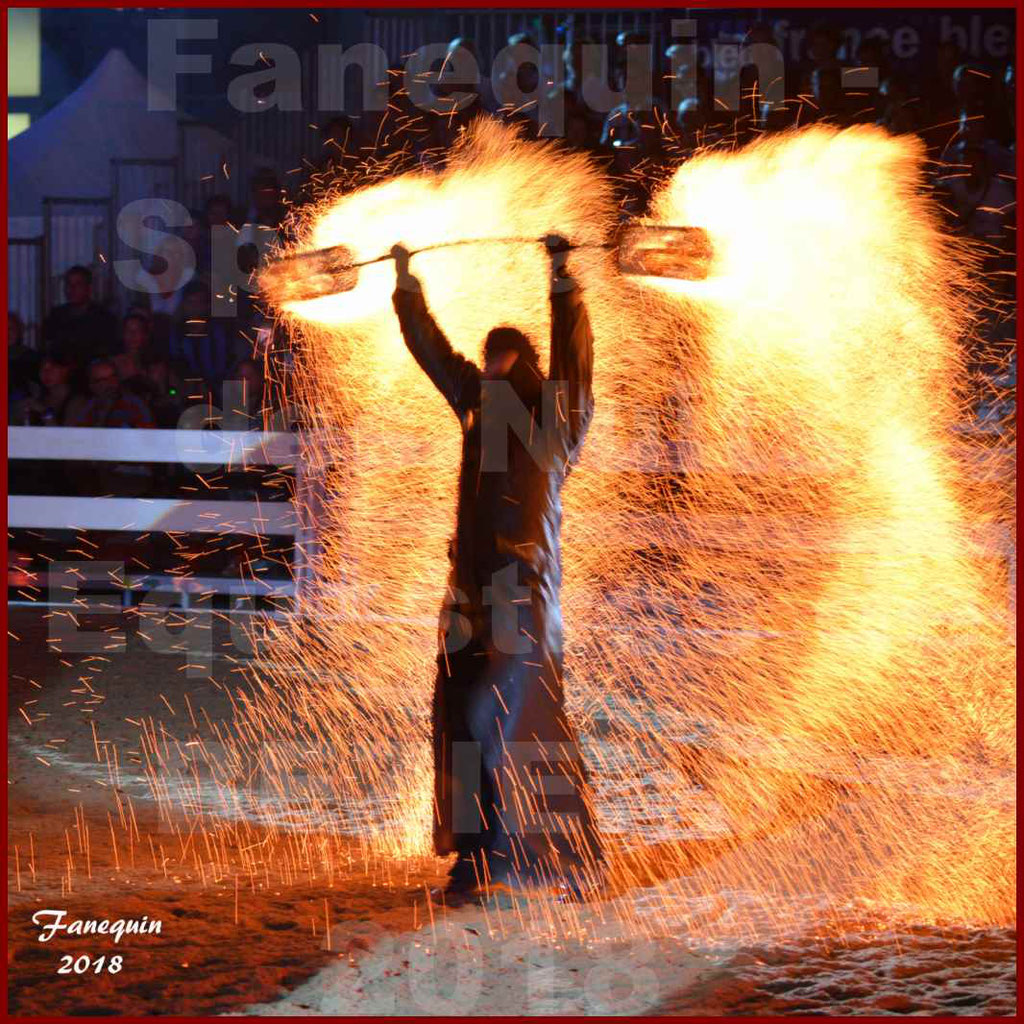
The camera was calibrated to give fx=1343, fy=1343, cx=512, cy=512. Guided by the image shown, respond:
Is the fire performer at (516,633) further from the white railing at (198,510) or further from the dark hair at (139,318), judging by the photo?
the dark hair at (139,318)

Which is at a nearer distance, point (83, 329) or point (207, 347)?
point (207, 347)

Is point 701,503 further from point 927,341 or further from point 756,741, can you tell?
point 756,741

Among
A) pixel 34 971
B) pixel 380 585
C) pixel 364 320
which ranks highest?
pixel 364 320

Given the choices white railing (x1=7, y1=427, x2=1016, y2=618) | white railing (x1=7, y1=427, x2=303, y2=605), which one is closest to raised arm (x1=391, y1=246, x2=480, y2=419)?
white railing (x1=7, y1=427, x2=1016, y2=618)

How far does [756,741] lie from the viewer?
5.58 metres

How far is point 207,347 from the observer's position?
844 centimetres

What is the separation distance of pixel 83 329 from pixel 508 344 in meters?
5.50

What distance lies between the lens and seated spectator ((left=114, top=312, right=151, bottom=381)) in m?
8.38

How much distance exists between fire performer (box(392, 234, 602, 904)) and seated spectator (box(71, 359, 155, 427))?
4753mm

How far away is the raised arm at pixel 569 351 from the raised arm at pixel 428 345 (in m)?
0.29

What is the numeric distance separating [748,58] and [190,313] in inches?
154

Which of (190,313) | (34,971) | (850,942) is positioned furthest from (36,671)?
(850,942)

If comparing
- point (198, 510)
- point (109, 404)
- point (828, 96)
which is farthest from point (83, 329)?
point (828, 96)

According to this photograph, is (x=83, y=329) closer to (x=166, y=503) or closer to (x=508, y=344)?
(x=166, y=503)
